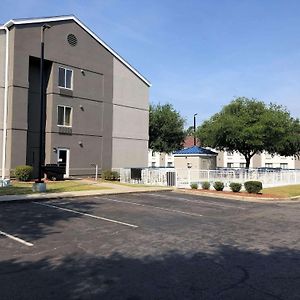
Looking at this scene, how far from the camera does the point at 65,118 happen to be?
30.9 metres

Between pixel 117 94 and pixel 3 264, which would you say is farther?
pixel 117 94

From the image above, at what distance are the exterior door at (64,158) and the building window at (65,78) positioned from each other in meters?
4.69

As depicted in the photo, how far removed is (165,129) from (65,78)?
69.2 ft

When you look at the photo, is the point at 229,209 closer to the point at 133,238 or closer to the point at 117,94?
the point at 133,238

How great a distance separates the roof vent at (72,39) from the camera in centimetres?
3102

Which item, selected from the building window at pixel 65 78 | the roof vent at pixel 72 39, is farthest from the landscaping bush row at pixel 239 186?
the roof vent at pixel 72 39

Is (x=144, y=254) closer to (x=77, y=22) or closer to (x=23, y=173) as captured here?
→ (x=23, y=173)

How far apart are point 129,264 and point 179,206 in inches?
381

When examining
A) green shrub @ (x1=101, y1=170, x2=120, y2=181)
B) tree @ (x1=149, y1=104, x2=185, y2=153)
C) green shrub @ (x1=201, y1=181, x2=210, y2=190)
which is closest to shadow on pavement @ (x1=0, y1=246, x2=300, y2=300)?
green shrub @ (x1=201, y1=181, x2=210, y2=190)

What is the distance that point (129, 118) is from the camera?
3609 centimetres

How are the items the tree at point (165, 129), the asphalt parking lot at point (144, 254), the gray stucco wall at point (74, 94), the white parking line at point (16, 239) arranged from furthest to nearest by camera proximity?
the tree at point (165, 129), the gray stucco wall at point (74, 94), the white parking line at point (16, 239), the asphalt parking lot at point (144, 254)

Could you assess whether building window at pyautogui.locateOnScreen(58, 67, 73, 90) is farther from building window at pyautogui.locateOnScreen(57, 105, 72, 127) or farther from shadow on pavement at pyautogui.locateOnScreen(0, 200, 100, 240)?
shadow on pavement at pyautogui.locateOnScreen(0, 200, 100, 240)

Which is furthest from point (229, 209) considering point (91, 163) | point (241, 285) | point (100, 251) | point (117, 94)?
point (117, 94)

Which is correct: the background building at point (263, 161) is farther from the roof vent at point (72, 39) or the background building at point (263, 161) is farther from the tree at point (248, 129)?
the roof vent at point (72, 39)
